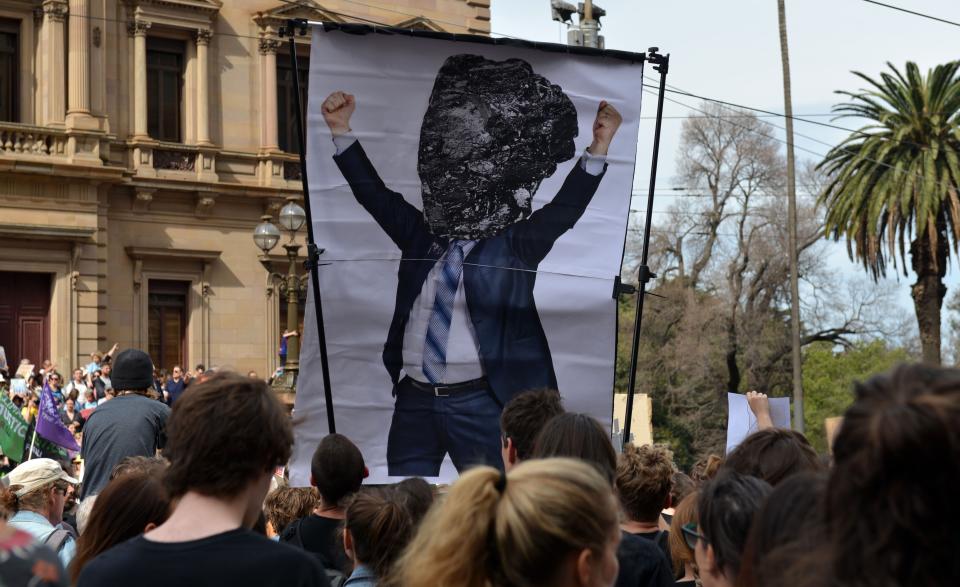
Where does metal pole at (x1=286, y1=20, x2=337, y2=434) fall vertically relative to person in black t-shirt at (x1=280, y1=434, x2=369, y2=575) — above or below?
above

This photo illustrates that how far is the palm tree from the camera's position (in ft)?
102

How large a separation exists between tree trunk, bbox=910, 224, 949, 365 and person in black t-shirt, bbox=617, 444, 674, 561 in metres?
28.1

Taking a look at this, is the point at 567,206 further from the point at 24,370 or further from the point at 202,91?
the point at 202,91

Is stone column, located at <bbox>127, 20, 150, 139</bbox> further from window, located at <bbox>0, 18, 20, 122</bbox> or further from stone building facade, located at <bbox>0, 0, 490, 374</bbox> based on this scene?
window, located at <bbox>0, 18, 20, 122</bbox>

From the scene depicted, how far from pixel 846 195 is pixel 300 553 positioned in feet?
102

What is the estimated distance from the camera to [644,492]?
5359 millimetres

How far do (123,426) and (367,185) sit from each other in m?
1.84

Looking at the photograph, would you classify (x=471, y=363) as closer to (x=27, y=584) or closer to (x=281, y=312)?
(x=27, y=584)

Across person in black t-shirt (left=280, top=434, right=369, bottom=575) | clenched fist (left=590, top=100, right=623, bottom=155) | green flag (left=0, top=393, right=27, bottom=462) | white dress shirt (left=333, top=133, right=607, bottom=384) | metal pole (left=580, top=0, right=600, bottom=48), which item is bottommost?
green flag (left=0, top=393, right=27, bottom=462)

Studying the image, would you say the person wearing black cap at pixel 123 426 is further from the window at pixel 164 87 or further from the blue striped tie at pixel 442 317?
the window at pixel 164 87

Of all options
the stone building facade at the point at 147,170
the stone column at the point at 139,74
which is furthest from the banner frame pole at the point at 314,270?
the stone column at the point at 139,74

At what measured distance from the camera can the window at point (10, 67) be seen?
2841cm

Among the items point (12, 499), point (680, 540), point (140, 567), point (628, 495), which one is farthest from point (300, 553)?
point (12, 499)

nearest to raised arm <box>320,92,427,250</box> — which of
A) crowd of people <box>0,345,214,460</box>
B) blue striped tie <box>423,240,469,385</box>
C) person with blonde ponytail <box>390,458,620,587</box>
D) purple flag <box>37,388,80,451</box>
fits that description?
blue striped tie <box>423,240,469,385</box>
